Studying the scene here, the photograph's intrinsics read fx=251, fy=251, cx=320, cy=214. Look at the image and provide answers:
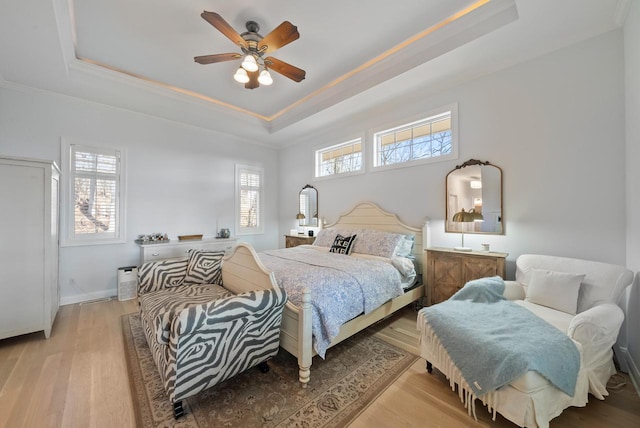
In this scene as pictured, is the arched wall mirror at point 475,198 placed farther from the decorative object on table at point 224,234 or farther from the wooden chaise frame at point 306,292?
the decorative object on table at point 224,234

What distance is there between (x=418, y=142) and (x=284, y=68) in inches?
85.1

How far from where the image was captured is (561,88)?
256cm

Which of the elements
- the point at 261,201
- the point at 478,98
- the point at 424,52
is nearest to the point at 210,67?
the point at 424,52

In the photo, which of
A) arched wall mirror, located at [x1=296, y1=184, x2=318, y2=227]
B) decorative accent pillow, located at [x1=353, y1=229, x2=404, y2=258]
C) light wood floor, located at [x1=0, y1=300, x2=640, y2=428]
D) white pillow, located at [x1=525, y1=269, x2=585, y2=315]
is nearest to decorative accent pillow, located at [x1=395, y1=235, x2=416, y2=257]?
decorative accent pillow, located at [x1=353, y1=229, x2=404, y2=258]

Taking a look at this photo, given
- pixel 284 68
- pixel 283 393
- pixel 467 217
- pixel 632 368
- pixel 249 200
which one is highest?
pixel 284 68

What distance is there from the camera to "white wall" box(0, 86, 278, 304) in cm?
339

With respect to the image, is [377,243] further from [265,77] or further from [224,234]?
[224,234]

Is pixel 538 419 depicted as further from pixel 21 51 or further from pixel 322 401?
pixel 21 51

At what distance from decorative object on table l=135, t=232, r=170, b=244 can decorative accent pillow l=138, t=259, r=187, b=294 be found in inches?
58.6

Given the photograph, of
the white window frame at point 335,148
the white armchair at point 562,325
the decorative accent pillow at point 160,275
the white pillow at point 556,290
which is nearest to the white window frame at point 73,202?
the decorative accent pillow at point 160,275

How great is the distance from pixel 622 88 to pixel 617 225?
4.05ft

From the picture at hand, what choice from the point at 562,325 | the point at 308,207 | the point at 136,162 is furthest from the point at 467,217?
the point at 136,162

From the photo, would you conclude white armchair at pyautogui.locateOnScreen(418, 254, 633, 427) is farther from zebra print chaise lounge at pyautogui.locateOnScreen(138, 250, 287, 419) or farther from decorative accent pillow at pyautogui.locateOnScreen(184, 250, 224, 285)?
decorative accent pillow at pyautogui.locateOnScreen(184, 250, 224, 285)

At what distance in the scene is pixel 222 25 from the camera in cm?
214
